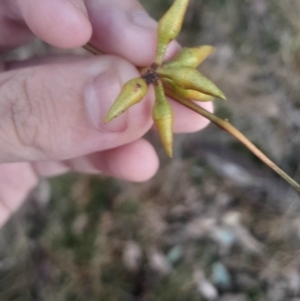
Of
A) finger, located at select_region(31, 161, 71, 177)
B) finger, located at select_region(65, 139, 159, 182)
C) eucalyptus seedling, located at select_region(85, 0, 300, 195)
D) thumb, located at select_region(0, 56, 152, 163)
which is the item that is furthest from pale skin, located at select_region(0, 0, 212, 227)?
finger, located at select_region(31, 161, 71, 177)

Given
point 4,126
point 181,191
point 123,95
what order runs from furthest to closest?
point 181,191 < point 4,126 < point 123,95

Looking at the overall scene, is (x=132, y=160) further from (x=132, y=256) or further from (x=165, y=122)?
(x=132, y=256)

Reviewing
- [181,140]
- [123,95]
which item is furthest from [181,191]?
[123,95]

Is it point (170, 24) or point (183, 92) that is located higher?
point (170, 24)

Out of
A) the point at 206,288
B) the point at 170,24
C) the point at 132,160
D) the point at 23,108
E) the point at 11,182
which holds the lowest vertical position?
the point at 206,288

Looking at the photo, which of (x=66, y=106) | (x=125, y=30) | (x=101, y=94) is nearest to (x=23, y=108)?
(x=66, y=106)

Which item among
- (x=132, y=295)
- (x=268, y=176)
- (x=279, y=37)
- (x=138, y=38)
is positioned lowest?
(x=132, y=295)

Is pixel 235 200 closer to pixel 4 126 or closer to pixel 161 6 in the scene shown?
pixel 161 6
